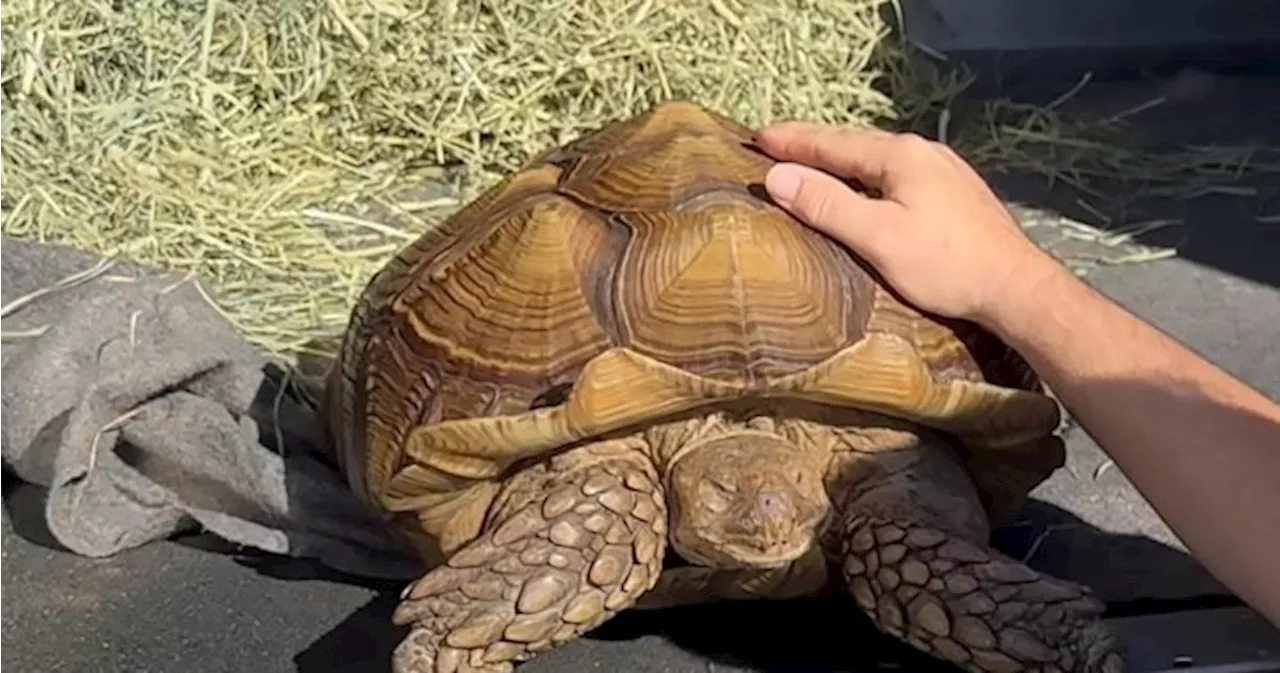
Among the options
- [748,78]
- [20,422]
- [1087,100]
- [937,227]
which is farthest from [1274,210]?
[20,422]

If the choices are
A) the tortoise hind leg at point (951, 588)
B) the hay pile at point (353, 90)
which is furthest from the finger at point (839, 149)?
the hay pile at point (353, 90)

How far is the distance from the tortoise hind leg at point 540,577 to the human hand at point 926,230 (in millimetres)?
268

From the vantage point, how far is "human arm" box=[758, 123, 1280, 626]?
163cm

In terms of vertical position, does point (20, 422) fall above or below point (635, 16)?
below

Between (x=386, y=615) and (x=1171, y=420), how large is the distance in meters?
0.69

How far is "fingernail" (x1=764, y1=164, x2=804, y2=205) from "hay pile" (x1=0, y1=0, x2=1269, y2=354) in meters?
1.06

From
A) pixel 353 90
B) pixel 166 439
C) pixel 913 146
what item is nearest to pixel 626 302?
pixel 913 146

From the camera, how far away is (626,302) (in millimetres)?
1733

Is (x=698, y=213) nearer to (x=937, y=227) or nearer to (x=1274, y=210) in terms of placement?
(x=937, y=227)

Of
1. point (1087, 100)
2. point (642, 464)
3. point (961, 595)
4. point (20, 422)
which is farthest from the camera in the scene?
point (1087, 100)

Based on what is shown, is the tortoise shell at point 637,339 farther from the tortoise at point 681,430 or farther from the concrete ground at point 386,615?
the concrete ground at point 386,615

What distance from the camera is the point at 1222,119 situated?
3.22 meters

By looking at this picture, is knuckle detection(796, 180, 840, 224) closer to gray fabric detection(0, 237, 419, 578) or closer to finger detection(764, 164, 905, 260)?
finger detection(764, 164, 905, 260)

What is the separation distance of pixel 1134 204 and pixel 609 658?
1365mm
